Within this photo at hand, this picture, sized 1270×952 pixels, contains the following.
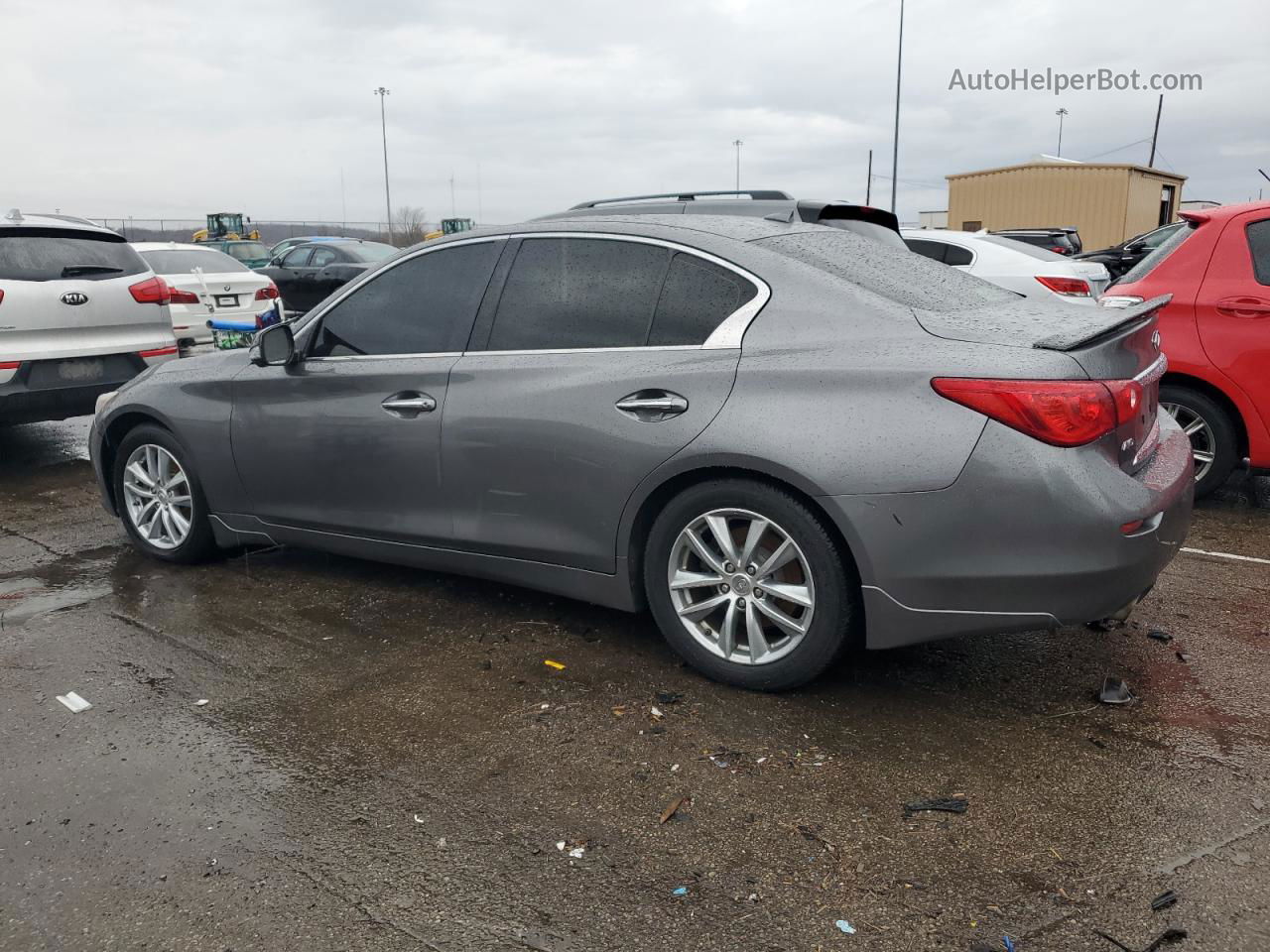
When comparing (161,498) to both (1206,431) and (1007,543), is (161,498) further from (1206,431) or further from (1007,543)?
(1206,431)

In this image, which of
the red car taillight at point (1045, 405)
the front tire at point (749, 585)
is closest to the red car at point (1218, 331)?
the red car taillight at point (1045, 405)

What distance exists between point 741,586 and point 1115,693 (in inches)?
52.2

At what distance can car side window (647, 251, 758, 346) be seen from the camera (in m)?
3.66

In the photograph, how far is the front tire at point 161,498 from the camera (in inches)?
201

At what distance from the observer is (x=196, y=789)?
10.1 feet

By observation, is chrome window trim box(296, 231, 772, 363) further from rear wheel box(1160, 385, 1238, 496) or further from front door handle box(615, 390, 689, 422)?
rear wheel box(1160, 385, 1238, 496)

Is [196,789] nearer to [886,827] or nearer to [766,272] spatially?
[886,827]

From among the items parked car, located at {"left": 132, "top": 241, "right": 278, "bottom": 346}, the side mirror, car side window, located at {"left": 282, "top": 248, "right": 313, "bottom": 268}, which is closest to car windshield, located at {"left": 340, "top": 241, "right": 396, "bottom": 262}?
car side window, located at {"left": 282, "top": 248, "right": 313, "bottom": 268}

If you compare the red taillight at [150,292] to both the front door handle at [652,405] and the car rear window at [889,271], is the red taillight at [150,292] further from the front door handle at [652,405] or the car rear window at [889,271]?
the car rear window at [889,271]

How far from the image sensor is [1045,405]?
3066mm

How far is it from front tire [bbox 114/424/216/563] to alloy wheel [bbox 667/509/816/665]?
8.84ft

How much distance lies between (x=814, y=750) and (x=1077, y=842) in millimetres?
787

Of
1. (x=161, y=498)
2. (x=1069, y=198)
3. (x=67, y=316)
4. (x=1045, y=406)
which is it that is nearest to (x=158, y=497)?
(x=161, y=498)

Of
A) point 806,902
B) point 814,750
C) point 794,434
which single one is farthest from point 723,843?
point 794,434
